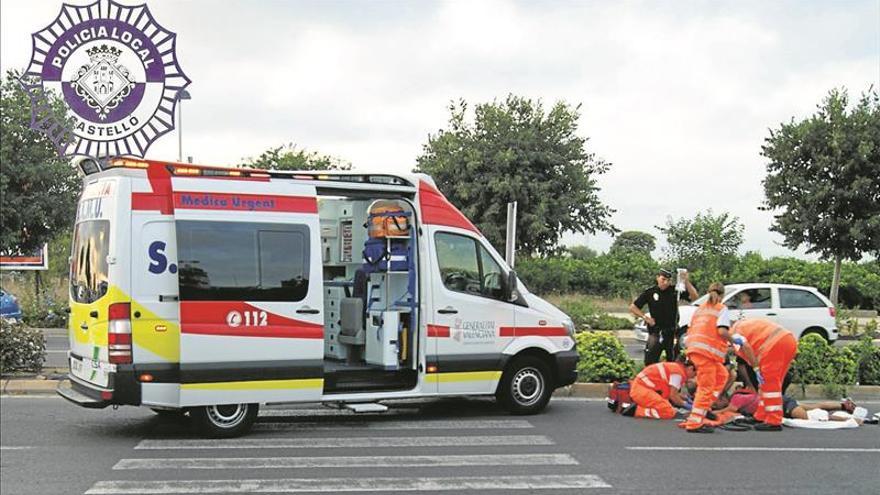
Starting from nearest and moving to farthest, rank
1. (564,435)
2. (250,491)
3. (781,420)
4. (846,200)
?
1. (250,491)
2. (564,435)
3. (781,420)
4. (846,200)

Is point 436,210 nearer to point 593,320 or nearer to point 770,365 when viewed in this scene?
point 770,365

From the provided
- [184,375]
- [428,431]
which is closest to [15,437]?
[184,375]

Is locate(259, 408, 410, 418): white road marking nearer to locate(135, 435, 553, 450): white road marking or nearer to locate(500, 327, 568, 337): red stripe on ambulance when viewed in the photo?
locate(135, 435, 553, 450): white road marking

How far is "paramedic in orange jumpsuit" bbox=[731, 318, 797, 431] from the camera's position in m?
10.2

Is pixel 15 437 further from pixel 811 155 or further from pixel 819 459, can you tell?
pixel 811 155

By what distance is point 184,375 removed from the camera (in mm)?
8664

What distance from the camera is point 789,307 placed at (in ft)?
64.0

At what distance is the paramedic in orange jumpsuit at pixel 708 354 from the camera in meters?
10.1

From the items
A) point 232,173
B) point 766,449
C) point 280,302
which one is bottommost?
point 766,449

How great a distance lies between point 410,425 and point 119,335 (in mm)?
3391

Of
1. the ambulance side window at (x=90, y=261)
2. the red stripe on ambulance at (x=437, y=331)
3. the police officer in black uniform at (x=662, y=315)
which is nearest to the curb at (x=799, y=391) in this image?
the police officer in black uniform at (x=662, y=315)

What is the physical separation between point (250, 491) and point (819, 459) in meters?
5.47

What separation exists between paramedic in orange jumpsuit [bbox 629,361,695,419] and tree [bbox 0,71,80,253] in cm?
1874

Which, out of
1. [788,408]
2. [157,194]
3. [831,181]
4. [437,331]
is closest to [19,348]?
[157,194]
